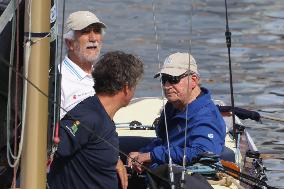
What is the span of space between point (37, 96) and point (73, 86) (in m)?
1.71

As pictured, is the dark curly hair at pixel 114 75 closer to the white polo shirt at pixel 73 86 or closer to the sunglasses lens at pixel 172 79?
the white polo shirt at pixel 73 86

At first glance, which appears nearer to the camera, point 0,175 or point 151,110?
point 0,175

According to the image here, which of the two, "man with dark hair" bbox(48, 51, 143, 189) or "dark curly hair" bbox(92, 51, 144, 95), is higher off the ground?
"dark curly hair" bbox(92, 51, 144, 95)

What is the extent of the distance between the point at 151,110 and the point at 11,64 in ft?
14.4

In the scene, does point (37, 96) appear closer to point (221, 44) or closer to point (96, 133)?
point (96, 133)

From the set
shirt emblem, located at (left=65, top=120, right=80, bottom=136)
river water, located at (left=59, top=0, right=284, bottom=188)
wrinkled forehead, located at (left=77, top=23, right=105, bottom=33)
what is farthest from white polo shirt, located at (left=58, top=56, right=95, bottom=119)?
river water, located at (left=59, top=0, right=284, bottom=188)

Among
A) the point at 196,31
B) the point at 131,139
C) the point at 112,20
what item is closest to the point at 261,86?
the point at 196,31

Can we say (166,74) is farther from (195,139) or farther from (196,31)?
(196,31)

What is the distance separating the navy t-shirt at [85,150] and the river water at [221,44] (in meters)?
5.52

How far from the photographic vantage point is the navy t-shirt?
4.75m

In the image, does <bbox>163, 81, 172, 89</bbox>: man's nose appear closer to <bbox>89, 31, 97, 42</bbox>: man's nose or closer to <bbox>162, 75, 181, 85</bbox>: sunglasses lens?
<bbox>162, 75, 181, 85</bbox>: sunglasses lens

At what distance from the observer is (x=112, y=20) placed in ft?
70.2

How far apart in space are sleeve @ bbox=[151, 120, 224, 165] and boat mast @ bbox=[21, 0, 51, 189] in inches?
83.2

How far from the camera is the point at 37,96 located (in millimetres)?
4066
